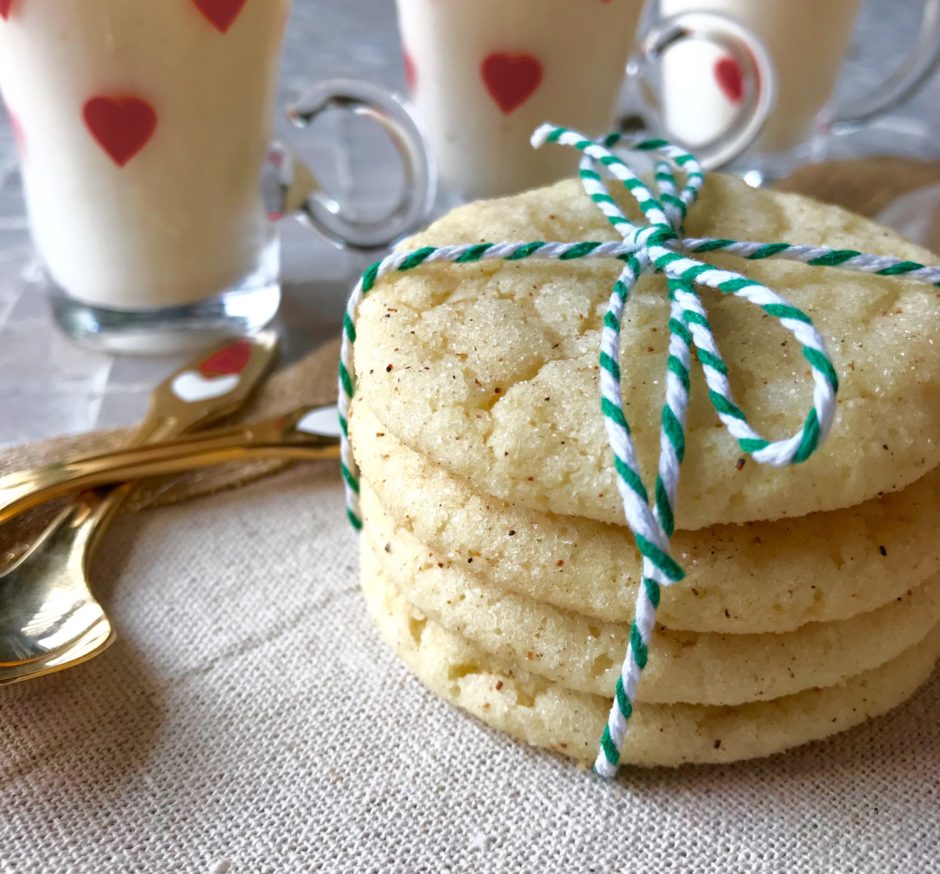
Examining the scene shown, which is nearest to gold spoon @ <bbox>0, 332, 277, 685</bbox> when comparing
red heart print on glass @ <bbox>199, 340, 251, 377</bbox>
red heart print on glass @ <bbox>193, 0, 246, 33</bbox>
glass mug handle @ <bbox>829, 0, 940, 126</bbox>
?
red heart print on glass @ <bbox>199, 340, 251, 377</bbox>

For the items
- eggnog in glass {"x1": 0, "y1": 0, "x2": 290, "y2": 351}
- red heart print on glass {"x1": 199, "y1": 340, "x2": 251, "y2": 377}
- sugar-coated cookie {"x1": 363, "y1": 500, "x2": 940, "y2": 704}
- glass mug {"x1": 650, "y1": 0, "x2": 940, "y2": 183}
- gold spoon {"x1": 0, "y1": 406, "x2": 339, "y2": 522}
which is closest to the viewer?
sugar-coated cookie {"x1": 363, "y1": 500, "x2": 940, "y2": 704}

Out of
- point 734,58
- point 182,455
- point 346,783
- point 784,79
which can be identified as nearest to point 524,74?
point 734,58

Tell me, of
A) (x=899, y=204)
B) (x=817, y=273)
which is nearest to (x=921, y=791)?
(x=817, y=273)

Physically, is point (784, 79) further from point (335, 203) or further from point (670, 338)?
point (670, 338)

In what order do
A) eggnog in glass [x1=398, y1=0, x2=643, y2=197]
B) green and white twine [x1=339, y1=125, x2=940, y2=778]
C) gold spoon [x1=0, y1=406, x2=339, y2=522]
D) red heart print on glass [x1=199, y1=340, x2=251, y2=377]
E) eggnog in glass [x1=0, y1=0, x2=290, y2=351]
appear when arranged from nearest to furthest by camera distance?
1. green and white twine [x1=339, y1=125, x2=940, y2=778]
2. gold spoon [x1=0, y1=406, x2=339, y2=522]
3. eggnog in glass [x1=0, y1=0, x2=290, y2=351]
4. red heart print on glass [x1=199, y1=340, x2=251, y2=377]
5. eggnog in glass [x1=398, y1=0, x2=643, y2=197]

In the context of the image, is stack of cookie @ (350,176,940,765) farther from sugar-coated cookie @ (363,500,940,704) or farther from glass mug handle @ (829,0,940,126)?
glass mug handle @ (829,0,940,126)

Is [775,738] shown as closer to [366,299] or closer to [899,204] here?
[366,299]
